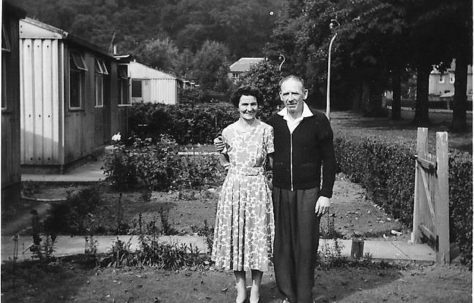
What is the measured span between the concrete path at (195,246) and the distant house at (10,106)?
2.46 m

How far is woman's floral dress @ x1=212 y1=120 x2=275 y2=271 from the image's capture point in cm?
507

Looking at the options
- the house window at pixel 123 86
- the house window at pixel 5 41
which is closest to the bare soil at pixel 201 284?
the house window at pixel 5 41

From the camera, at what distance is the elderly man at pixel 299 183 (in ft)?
16.2

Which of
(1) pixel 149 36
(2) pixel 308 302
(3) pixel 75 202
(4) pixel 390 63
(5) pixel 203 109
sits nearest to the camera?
(2) pixel 308 302

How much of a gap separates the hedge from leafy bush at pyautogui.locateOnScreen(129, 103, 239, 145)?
10.7 m

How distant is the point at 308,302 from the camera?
5.04 m

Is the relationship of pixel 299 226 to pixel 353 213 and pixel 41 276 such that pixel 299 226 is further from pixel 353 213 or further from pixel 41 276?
pixel 353 213

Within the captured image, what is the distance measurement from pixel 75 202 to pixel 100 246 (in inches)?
90.2

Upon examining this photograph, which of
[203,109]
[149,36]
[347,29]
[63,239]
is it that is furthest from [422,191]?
[149,36]

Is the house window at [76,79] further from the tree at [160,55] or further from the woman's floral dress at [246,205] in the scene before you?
the tree at [160,55]

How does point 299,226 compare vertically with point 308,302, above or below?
above

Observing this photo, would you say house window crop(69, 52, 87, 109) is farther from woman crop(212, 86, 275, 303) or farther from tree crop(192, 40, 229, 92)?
tree crop(192, 40, 229, 92)

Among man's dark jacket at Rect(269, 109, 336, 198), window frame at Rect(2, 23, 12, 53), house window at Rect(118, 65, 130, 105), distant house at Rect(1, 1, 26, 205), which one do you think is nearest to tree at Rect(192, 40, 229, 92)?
house window at Rect(118, 65, 130, 105)

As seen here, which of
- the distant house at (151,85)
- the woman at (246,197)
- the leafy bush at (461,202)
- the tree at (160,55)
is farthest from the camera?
the tree at (160,55)
